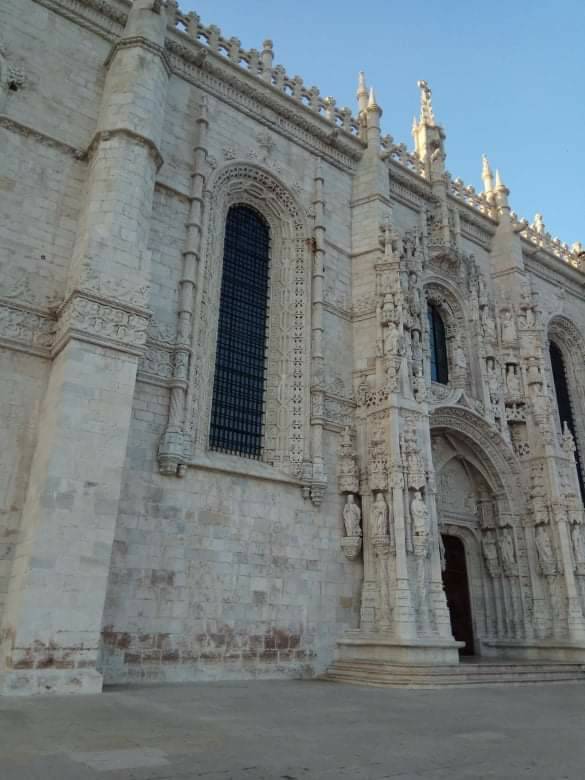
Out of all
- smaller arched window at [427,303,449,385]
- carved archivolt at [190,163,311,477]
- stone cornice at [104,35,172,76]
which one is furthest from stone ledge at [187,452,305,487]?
stone cornice at [104,35,172,76]

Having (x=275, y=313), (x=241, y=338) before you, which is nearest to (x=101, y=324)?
(x=241, y=338)

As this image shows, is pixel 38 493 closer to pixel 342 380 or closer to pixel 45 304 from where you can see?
pixel 45 304

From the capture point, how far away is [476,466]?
17.8 m

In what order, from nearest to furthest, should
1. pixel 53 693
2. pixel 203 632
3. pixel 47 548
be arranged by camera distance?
pixel 53 693, pixel 47 548, pixel 203 632

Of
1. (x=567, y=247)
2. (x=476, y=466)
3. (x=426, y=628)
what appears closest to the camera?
(x=426, y=628)

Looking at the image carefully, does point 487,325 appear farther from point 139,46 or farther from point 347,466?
point 139,46

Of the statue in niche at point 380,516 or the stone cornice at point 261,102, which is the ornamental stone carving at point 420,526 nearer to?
the statue in niche at point 380,516

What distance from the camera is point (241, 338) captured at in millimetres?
14664

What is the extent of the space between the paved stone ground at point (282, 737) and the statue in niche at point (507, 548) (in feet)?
24.9

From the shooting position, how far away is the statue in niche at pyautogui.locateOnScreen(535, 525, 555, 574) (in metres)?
16.5

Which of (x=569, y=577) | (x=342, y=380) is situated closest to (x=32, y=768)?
(x=342, y=380)

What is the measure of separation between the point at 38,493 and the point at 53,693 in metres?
2.79

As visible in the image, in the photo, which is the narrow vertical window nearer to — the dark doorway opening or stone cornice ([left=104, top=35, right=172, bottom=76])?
the dark doorway opening

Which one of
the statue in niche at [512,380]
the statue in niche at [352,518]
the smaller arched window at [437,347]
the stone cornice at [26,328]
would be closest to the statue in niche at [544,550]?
the statue in niche at [512,380]
